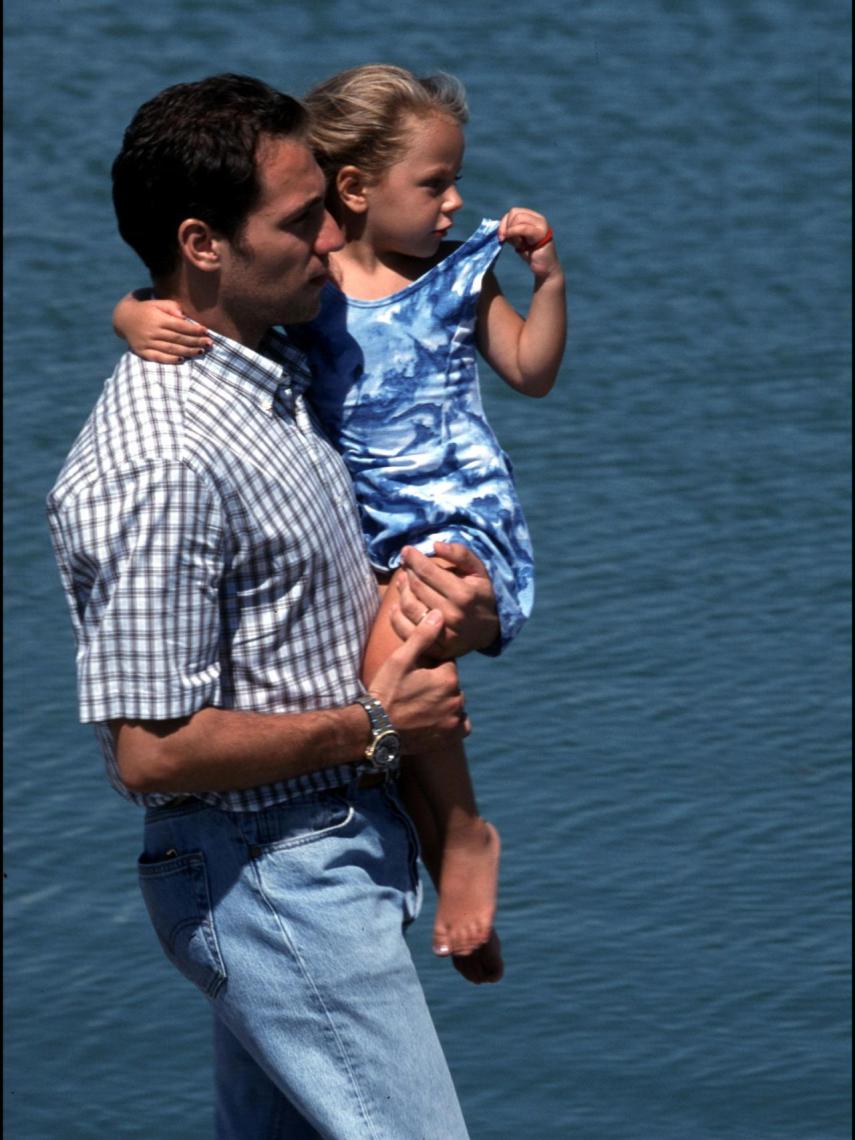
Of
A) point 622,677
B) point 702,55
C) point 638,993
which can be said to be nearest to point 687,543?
point 622,677

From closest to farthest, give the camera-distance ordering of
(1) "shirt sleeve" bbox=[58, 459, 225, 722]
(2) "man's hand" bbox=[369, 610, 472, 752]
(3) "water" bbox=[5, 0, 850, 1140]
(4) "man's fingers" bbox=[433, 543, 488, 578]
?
(1) "shirt sleeve" bbox=[58, 459, 225, 722]
(2) "man's hand" bbox=[369, 610, 472, 752]
(4) "man's fingers" bbox=[433, 543, 488, 578]
(3) "water" bbox=[5, 0, 850, 1140]

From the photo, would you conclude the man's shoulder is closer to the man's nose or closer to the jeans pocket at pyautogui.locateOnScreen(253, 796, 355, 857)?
the man's nose

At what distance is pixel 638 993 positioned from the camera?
206 inches

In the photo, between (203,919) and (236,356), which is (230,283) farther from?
(203,919)

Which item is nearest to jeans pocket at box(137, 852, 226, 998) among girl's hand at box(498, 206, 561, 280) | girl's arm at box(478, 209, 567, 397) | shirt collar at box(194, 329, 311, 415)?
shirt collar at box(194, 329, 311, 415)

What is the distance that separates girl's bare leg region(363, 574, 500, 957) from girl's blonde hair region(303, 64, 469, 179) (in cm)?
78

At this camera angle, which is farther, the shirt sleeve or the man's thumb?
the man's thumb

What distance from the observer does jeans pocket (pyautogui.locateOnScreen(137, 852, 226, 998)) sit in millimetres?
3035

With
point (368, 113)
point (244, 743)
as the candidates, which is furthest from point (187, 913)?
point (368, 113)

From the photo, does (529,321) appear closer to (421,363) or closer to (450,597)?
(421,363)

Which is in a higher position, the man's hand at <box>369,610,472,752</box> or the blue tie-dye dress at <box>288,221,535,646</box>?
the blue tie-dye dress at <box>288,221,535,646</box>

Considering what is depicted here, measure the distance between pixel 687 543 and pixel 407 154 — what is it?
385 centimetres

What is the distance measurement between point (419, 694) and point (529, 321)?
0.64m

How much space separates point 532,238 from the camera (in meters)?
3.51
